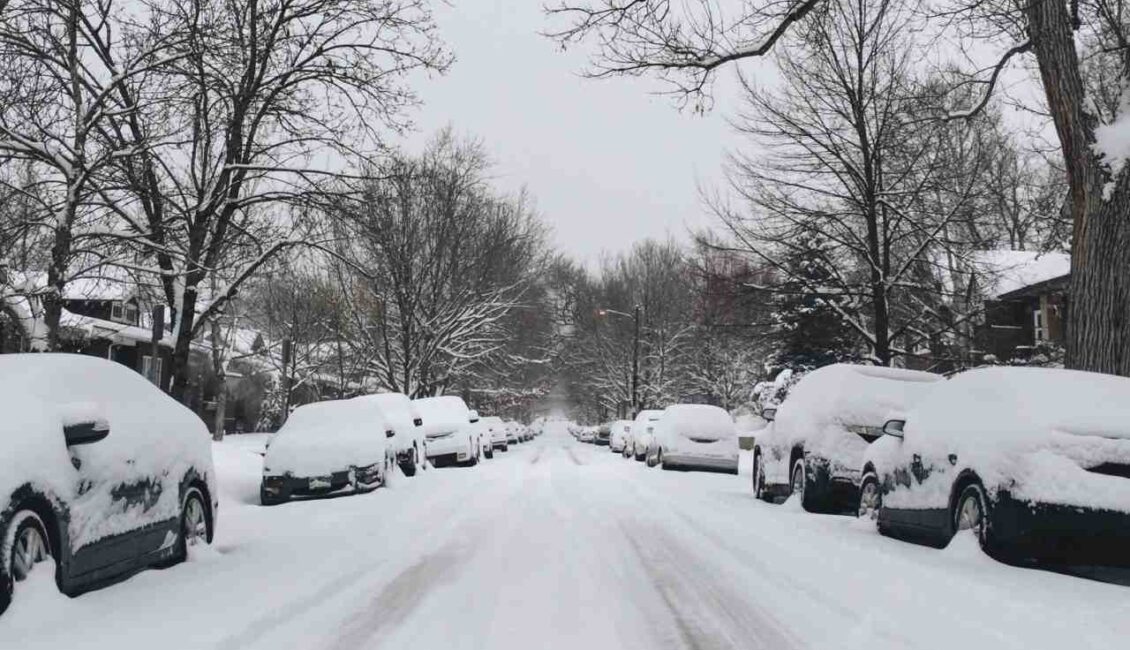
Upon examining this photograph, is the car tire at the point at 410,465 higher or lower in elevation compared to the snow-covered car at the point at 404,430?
lower

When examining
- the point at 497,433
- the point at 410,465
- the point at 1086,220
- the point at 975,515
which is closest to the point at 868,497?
the point at 975,515

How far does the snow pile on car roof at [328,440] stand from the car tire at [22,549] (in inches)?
347

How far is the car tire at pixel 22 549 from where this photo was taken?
524cm

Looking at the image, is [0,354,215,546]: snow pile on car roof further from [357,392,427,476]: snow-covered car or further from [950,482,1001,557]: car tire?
[357,392,427,476]: snow-covered car

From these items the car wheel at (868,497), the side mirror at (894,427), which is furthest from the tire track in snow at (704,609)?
the car wheel at (868,497)

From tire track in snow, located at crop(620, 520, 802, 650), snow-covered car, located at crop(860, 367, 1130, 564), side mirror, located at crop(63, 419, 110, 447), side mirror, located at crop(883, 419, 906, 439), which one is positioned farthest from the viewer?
side mirror, located at crop(883, 419, 906, 439)

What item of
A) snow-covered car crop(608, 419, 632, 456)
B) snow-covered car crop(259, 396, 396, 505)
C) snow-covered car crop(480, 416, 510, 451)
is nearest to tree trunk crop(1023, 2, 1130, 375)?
snow-covered car crop(259, 396, 396, 505)

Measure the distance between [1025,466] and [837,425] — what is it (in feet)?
15.5

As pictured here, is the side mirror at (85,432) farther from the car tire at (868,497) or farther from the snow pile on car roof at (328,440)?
the snow pile on car roof at (328,440)

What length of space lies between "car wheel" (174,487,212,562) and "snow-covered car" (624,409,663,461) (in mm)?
18863

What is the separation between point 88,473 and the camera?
6.30 m

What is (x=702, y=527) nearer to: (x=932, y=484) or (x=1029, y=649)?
(x=932, y=484)

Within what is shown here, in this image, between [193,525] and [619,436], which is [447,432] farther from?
[619,436]

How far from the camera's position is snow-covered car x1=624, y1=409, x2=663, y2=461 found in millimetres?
28845
